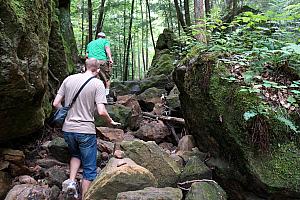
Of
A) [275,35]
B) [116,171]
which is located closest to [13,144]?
[116,171]

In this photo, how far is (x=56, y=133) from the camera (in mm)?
7277

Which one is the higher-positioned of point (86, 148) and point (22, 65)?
point (22, 65)

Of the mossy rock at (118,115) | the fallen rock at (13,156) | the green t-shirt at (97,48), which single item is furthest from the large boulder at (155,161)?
the green t-shirt at (97,48)

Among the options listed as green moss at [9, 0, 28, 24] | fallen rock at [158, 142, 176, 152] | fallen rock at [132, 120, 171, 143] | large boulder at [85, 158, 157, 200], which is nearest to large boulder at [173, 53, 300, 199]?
large boulder at [85, 158, 157, 200]

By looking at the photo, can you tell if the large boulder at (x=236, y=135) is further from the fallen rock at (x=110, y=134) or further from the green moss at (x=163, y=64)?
the green moss at (x=163, y=64)

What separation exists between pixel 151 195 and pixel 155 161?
1174 millimetres

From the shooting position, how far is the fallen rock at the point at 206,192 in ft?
13.5

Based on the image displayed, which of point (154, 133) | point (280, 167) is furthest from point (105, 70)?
point (280, 167)

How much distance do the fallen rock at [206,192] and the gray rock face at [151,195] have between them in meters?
0.32

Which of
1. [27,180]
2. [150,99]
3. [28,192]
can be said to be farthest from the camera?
[150,99]

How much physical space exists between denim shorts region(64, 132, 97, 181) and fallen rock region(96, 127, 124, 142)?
2451mm

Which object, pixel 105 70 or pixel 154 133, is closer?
pixel 154 133

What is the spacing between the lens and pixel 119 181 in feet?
13.3

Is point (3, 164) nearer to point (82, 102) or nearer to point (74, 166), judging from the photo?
point (74, 166)
